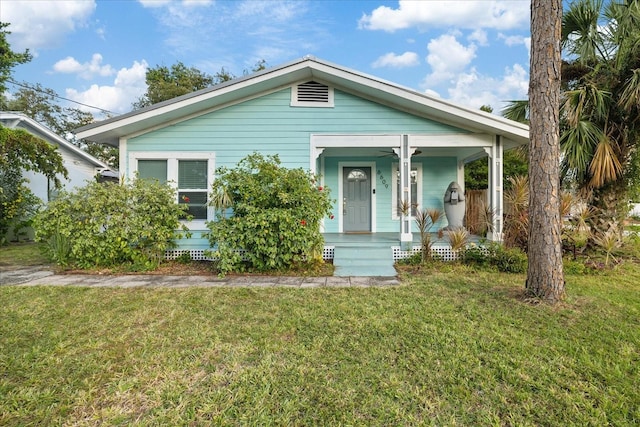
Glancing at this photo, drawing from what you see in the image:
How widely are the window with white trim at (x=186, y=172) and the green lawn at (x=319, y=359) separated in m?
3.04

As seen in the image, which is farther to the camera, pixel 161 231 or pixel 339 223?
pixel 339 223

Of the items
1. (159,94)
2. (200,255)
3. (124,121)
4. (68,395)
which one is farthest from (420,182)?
(159,94)

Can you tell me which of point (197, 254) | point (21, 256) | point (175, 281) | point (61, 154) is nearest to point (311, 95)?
point (197, 254)

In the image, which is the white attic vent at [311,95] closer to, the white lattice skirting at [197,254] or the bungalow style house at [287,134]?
the bungalow style house at [287,134]

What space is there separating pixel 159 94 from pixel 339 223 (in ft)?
65.1

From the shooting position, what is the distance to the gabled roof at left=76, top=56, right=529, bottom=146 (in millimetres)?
6695

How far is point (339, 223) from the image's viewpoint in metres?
9.20

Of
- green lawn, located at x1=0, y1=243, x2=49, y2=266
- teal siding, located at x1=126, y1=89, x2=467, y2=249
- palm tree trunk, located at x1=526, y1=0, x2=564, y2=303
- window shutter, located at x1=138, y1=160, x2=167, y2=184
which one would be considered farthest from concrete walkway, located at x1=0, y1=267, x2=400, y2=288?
window shutter, located at x1=138, y1=160, x2=167, y2=184

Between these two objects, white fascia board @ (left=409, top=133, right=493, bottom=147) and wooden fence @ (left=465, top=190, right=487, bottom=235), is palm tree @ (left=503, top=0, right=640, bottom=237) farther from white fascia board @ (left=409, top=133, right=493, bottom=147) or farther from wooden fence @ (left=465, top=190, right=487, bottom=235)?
wooden fence @ (left=465, top=190, right=487, bottom=235)

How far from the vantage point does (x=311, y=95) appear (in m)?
7.37

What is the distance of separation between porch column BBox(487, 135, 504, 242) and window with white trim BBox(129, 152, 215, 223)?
20.8 feet

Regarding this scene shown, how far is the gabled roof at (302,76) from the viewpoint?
6695mm

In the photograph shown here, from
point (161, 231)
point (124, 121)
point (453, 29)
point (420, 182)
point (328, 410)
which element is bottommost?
point (328, 410)

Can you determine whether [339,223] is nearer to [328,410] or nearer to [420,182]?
[420,182]
